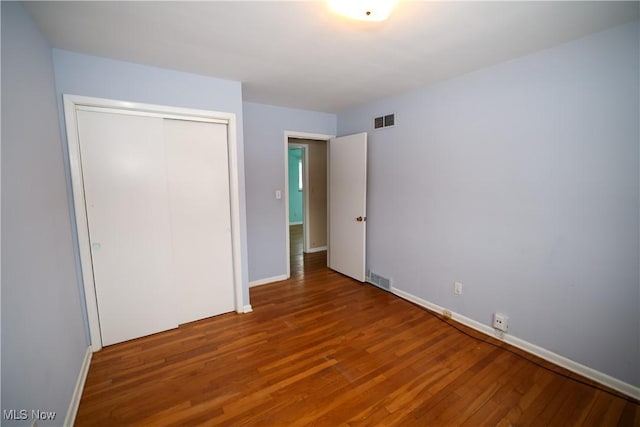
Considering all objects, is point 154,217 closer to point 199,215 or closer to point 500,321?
point 199,215

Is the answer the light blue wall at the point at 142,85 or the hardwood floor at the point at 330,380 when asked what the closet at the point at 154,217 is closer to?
the light blue wall at the point at 142,85

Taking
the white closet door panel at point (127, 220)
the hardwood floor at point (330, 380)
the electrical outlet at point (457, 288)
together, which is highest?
the white closet door panel at point (127, 220)

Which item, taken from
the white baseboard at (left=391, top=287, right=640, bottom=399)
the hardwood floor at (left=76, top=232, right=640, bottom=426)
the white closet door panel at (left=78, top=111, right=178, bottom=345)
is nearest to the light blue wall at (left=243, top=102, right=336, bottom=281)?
the hardwood floor at (left=76, top=232, right=640, bottom=426)

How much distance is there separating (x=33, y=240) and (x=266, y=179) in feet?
8.42

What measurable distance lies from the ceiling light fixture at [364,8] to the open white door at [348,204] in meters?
2.04

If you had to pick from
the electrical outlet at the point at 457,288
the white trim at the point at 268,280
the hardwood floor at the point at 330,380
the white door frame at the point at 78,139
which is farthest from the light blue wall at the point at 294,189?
the electrical outlet at the point at 457,288

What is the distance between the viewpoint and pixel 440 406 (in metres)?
1.76

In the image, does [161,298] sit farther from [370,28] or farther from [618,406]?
[618,406]

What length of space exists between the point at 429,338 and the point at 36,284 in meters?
2.83

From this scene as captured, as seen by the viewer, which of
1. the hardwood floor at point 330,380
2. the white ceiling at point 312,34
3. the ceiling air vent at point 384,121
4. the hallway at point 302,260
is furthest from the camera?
the hallway at point 302,260

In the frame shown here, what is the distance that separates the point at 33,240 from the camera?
4.58ft

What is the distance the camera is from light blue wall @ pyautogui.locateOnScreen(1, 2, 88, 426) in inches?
45.8

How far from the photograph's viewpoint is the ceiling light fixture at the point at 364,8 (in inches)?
56.8

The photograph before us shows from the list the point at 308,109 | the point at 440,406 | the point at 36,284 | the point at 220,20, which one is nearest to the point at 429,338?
the point at 440,406
